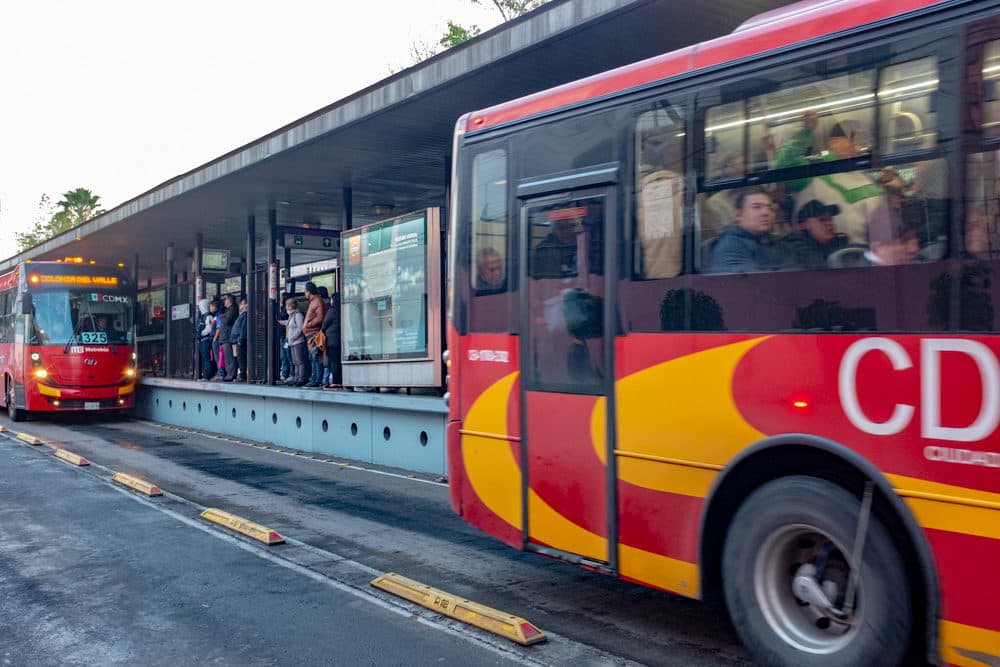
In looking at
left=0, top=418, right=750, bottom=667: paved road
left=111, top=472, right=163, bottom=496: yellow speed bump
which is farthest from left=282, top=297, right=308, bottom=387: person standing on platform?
left=111, top=472, right=163, bottom=496: yellow speed bump

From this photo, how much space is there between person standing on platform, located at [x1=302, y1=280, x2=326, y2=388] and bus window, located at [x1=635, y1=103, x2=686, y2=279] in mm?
10603

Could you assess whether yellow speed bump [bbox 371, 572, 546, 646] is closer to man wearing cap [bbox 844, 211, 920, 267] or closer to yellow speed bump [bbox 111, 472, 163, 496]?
man wearing cap [bbox 844, 211, 920, 267]

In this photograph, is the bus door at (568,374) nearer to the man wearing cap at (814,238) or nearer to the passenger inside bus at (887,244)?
the man wearing cap at (814,238)

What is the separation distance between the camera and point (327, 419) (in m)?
14.6

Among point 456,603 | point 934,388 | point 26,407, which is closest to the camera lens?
point 934,388

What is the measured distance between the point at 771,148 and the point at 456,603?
3367 millimetres

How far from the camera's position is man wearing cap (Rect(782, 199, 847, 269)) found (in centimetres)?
435

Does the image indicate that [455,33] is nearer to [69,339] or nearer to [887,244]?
[69,339]

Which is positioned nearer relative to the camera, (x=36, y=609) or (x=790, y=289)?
(x=790, y=289)

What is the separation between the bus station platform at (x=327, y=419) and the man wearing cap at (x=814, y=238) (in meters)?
7.29

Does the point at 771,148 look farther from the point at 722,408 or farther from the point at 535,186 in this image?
the point at 535,186

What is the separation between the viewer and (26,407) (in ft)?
68.3

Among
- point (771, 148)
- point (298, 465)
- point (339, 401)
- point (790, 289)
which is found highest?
point (771, 148)

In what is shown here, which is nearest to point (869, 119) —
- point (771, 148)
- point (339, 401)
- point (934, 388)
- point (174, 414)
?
point (771, 148)
